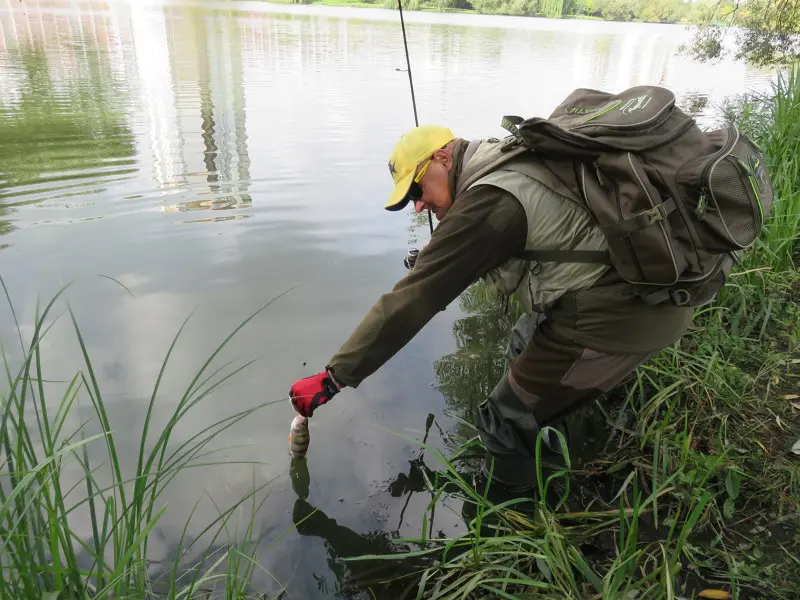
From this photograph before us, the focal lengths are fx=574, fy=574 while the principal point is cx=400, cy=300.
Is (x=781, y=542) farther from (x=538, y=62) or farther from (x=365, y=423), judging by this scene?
(x=538, y=62)

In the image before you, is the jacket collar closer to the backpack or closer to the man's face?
the man's face

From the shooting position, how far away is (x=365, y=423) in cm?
338

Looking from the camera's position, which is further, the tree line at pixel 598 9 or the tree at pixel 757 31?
the tree line at pixel 598 9

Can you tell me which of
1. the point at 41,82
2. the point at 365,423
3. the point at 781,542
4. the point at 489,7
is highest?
the point at 489,7

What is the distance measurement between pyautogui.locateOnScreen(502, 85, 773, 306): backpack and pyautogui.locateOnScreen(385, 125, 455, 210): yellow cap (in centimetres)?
37

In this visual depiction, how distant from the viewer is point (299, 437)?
2830 mm

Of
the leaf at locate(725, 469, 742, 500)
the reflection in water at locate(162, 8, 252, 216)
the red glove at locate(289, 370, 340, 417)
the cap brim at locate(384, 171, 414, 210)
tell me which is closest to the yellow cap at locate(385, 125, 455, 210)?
the cap brim at locate(384, 171, 414, 210)

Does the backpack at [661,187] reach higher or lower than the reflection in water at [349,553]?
higher

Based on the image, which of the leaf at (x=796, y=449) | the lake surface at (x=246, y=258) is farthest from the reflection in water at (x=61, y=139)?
the leaf at (x=796, y=449)

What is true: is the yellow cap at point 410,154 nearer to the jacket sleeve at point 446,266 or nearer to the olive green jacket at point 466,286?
the olive green jacket at point 466,286

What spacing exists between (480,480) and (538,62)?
1937 centimetres

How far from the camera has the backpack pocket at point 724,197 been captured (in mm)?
1974

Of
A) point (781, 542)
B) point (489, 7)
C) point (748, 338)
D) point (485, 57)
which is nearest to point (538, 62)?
point (485, 57)

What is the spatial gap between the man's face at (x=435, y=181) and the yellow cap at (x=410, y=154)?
3 cm
